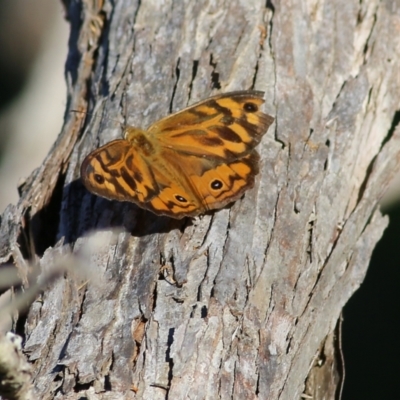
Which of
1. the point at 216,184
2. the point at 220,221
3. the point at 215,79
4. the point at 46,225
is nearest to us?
the point at 220,221

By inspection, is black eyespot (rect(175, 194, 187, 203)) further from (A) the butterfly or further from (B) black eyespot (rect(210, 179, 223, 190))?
(B) black eyespot (rect(210, 179, 223, 190))

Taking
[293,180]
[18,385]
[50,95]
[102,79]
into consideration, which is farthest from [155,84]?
[50,95]

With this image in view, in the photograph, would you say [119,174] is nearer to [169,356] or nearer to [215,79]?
[215,79]

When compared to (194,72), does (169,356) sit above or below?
below

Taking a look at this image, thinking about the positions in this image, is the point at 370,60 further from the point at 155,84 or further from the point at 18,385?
the point at 18,385

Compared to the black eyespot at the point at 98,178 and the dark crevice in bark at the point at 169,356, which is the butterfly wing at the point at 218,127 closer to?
the black eyespot at the point at 98,178

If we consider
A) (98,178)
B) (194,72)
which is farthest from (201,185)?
(194,72)
